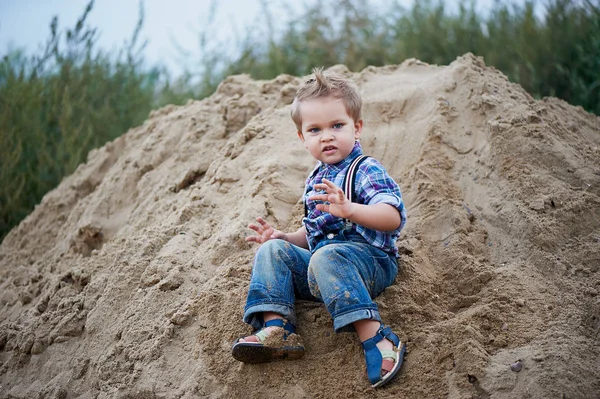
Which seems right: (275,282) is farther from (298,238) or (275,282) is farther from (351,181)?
(351,181)

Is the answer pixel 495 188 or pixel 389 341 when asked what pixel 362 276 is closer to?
pixel 389 341

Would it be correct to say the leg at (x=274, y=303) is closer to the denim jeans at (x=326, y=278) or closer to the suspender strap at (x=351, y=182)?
the denim jeans at (x=326, y=278)

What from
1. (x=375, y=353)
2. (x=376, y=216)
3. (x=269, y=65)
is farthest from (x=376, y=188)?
(x=269, y=65)

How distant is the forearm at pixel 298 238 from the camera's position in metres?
2.91

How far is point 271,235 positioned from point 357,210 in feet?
1.77

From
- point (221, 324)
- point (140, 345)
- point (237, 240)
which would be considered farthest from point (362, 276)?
point (140, 345)

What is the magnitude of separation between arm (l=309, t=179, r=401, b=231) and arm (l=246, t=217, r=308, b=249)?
45 centimetres

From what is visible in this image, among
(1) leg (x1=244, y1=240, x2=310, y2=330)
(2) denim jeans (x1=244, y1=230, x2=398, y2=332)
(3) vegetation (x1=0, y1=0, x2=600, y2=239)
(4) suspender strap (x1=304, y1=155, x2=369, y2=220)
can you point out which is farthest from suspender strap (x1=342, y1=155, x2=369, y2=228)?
(3) vegetation (x1=0, y1=0, x2=600, y2=239)

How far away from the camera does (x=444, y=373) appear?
2434 millimetres

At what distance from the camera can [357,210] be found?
245 centimetres

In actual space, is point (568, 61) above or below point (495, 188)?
below

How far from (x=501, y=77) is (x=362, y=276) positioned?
2004 mm

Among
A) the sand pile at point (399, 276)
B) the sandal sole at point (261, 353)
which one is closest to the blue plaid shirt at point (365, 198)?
the sand pile at point (399, 276)

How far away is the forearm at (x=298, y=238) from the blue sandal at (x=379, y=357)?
607 mm
